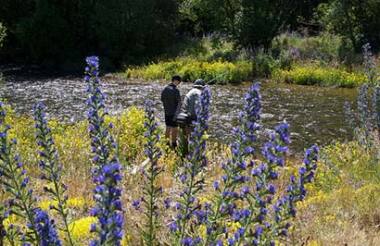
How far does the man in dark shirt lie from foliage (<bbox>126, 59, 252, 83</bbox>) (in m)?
10.6

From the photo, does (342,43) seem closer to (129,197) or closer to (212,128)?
(212,128)

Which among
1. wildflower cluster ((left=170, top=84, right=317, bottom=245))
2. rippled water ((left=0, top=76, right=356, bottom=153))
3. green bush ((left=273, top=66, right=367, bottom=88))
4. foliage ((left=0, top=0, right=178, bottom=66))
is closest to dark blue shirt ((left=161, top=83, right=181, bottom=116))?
rippled water ((left=0, top=76, right=356, bottom=153))

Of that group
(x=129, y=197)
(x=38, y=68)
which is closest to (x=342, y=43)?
(x=38, y=68)

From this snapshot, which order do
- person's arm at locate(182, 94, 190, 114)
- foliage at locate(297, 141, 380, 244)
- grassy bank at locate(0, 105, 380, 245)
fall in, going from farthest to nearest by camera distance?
person's arm at locate(182, 94, 190, 114) < foliage at locate(297, 141, 380, 244) < grassy bank at locate(0, 105, 380, 245)

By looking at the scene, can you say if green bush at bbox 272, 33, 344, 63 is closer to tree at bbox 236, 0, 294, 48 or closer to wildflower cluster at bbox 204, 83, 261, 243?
tree at bbox 236, 0, 294, 48

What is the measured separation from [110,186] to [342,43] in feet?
84.8

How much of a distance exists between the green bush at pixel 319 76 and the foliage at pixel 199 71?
65.1 inches

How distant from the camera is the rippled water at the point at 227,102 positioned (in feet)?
50.5

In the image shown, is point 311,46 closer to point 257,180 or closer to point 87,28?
point 87,28

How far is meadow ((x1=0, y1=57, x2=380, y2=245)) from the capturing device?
10.0 feet

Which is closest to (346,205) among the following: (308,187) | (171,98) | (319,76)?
(308,187)

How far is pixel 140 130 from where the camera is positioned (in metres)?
12.1

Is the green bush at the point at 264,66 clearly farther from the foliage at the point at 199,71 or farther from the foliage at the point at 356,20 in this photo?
the foliage at the point at 356,20

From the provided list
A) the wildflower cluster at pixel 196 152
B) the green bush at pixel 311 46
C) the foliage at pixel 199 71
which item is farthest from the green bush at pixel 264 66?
the wildflower cluster at pixel 196 152
